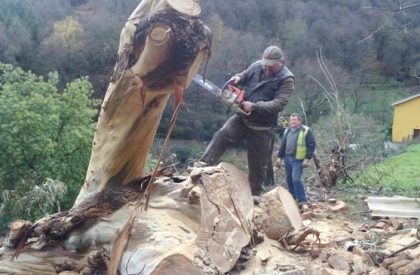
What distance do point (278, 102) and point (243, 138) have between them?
0.54 meters

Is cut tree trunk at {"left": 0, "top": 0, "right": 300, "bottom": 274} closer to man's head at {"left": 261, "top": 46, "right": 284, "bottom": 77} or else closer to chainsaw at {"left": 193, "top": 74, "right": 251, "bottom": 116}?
chainsaw at {"left": 193, "top": 74, "right": 251, "bottom": 116}

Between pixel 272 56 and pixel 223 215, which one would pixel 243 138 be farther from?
pixel 223 215

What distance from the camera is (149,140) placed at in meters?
4.32

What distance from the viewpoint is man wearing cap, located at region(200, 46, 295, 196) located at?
5.64 metres

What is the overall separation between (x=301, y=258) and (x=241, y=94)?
5.43ft

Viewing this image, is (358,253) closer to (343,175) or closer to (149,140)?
(149,140)

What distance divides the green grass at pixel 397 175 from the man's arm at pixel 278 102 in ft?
15.8

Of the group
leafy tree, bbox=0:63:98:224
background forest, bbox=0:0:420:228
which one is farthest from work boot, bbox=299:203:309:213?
leafy tree, bbox=0:63:98:224

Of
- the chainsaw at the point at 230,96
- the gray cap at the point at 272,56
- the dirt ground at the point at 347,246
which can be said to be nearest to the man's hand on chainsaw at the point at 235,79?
the chainsaw at the point at 230,96

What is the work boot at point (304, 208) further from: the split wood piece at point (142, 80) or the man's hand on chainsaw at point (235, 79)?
the split wood piece at point (142, 80)

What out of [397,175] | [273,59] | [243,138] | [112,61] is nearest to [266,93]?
[273,59]

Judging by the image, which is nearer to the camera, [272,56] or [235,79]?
[272,56]

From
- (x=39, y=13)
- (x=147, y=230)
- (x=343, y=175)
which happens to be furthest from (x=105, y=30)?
(x=147, y=230)

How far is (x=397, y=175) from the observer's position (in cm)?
1590
